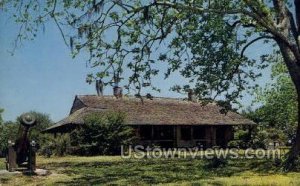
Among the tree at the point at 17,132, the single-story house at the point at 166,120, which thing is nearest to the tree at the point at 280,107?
the single-story house at the point at 166,120

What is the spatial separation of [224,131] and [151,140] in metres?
A: 10.6

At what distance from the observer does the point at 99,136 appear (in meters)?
38.4

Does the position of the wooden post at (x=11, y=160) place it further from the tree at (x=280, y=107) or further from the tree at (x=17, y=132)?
the tree at (x=280, y=107)

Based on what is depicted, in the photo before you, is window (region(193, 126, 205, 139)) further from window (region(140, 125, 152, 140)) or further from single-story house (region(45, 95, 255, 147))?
window (region(140, 125, 152, 140))

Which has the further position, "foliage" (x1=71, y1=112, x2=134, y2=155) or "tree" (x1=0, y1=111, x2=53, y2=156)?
"tree" (x1=0, y1=111, x2=53, y2=156)

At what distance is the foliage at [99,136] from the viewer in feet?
126

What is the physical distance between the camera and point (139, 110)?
47.7 meters


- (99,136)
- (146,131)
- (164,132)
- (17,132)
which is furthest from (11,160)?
(17,132)

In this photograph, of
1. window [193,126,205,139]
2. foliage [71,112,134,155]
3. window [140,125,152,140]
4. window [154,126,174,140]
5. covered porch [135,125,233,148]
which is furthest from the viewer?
window [193,126,205,139]

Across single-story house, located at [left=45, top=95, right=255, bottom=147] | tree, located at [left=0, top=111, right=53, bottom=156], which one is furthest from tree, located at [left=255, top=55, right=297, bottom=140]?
tree, located at [left=0, top=111, right=53, bottom=156]

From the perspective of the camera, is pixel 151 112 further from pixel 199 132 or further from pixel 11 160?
pixel 11 160

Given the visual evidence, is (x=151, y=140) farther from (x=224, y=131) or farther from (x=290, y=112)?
(x=290, y=112)

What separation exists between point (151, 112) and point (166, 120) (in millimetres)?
2078

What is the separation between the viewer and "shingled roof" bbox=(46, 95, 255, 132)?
147ft
